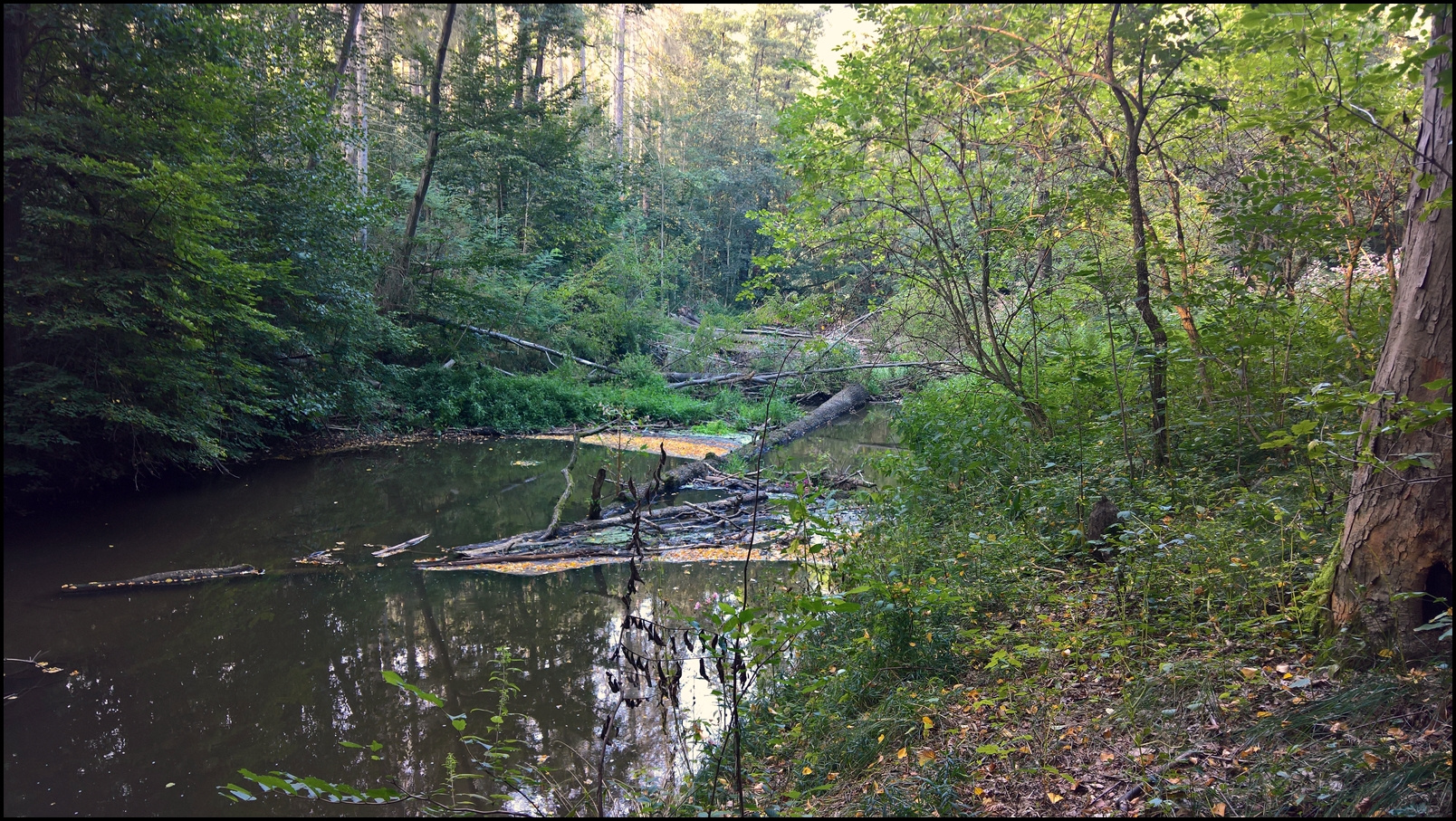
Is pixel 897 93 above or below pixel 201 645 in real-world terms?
above

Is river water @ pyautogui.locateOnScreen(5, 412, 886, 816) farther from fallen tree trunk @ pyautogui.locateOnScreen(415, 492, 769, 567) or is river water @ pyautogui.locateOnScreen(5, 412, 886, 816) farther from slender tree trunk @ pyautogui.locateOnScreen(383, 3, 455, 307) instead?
slender tree trunk @ pyautogui.locateOnScreen(383, 3, 455, 307)

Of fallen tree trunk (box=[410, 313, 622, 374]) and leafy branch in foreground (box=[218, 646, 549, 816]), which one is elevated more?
fallen tree trunk (box=[410, 313, 622, 374])

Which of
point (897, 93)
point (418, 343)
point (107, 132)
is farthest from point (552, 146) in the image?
point (897, 93)

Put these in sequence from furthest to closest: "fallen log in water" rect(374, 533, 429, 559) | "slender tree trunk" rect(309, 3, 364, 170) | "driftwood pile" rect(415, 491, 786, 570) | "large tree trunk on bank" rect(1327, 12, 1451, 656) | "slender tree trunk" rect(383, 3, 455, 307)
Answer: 1. "slender tree trunk" rect(383, 3, 455, 307)
2. "slender tree trunk" rect(309, 3, 364, 170)
3. "fallen log in water" rect(374, 533, 429, 559)
4. "driftwood pile" rect(415, 491, 786, 570)
5. "large tree trunk on bank" rect(1327, 12, 1451, 656)

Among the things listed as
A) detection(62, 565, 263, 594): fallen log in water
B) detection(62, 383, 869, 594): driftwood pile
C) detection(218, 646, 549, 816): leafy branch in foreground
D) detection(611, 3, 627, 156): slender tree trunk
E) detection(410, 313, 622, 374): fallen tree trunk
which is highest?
detection(611, 3, 627, 156): slender tree trunk

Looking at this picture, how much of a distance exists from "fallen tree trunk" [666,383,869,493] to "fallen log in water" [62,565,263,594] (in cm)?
472

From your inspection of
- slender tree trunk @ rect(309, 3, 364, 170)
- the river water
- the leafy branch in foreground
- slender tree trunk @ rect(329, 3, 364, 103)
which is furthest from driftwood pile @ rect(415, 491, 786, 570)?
slender tree trunk @ rect(329, 3, 364, 103)

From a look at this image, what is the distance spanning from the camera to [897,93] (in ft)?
18.8

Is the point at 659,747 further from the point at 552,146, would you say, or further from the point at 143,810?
the point at 552,146

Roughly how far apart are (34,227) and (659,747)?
27.6ft

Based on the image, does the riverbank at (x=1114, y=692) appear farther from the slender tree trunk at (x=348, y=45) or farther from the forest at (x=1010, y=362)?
the slender tree trunk at (x=348, y=45)

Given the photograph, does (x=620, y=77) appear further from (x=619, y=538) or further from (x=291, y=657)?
(x=291, y=657)

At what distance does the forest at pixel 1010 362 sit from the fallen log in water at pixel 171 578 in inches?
94.2

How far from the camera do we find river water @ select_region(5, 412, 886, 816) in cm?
376
